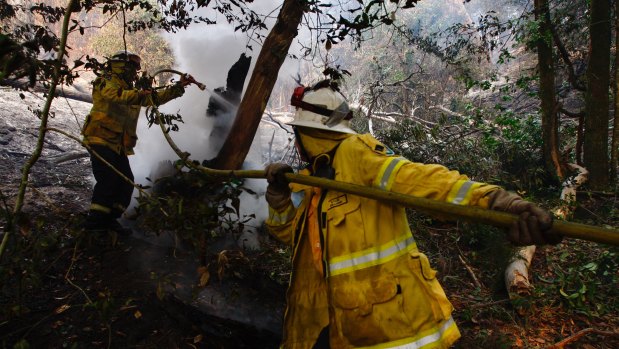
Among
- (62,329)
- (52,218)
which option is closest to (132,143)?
(52,218)

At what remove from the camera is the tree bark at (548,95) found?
6.62m

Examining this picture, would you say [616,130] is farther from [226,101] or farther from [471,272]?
[226,101]

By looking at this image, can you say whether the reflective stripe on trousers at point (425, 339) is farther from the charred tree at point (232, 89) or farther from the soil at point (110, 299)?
the charred tree at point (232, 89)

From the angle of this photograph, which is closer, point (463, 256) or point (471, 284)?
point (471, 284)

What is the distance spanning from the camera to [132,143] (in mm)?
4297

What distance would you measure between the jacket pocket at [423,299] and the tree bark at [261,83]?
246 centimetres

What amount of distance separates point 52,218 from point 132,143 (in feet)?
4.44

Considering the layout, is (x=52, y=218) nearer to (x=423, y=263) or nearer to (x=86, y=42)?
(x=423, y=263)

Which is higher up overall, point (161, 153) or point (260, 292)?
point (161, 153)

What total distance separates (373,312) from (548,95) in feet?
22.9

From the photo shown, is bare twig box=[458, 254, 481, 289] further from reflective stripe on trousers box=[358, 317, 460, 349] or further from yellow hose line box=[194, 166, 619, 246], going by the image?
yellow hose line box=[194, 166, 619, 246]

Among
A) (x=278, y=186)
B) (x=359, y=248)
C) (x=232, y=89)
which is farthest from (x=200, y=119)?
(x=359, y=248)

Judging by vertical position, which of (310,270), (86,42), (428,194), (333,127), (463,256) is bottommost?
(463,256)

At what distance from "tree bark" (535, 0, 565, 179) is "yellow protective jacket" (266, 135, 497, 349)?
6.30 metres
